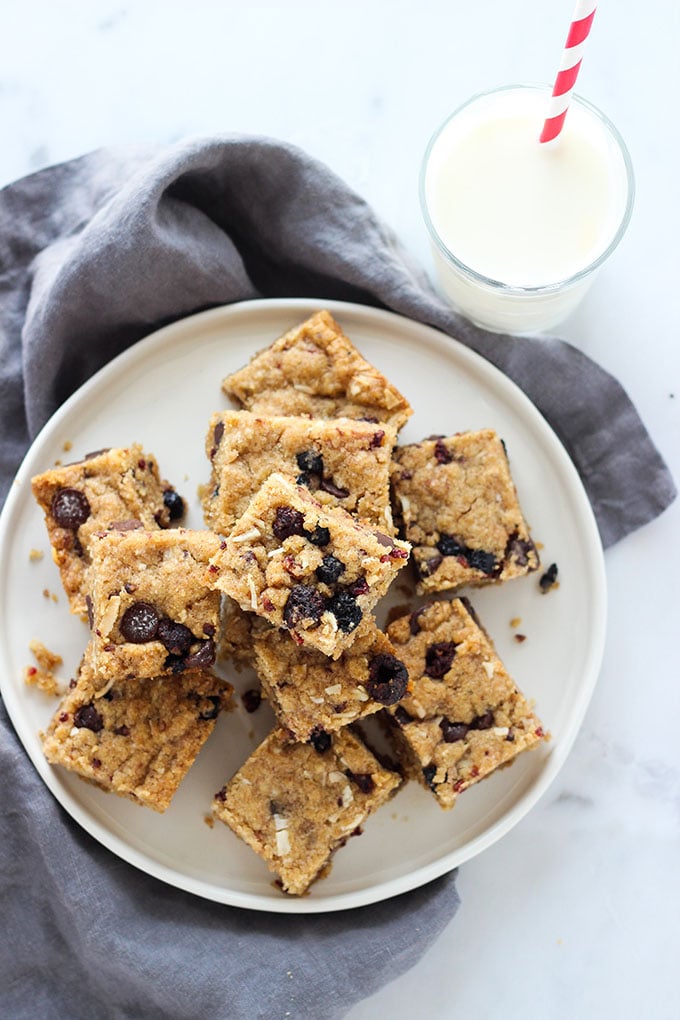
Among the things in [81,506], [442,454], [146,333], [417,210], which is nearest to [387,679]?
[442,454]

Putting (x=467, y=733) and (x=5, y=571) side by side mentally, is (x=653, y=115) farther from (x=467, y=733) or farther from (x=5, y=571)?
(x=5, y=571)

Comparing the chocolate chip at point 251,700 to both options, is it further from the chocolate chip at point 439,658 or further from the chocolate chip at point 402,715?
the chocolate chip at point 439,658

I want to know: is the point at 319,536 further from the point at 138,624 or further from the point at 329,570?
the point at 138,624

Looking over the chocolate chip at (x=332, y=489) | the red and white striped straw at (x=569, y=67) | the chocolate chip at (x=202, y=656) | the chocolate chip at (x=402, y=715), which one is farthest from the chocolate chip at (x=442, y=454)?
the red and white striped straw at (x=569, y=67)

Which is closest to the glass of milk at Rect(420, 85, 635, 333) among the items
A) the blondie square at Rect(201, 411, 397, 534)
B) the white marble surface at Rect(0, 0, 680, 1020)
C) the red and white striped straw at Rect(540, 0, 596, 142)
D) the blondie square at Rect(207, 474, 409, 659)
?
the red and white striped straw at Rect(540, 0, 596, 142)

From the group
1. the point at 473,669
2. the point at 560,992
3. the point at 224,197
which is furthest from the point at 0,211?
the point at 560,992

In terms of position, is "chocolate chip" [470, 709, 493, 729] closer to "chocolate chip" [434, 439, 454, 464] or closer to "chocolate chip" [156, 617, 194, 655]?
"chocolate chip" [434, 439, 454, 464]
